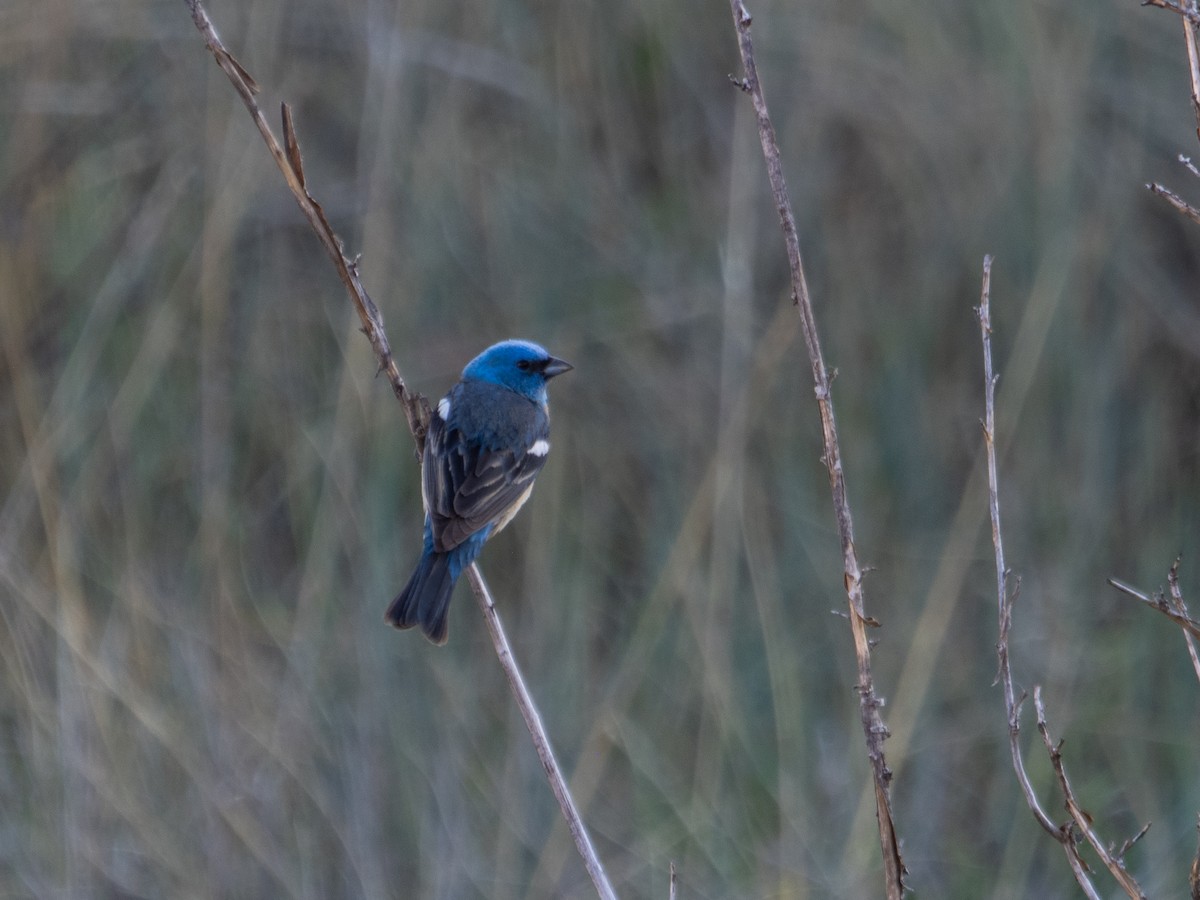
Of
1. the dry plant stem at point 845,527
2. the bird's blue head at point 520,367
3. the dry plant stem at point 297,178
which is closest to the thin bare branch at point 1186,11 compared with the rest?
the dry plant stem at point 845,527

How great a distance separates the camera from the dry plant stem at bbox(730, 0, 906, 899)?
1847mm

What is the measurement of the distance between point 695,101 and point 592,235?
2.47 feet

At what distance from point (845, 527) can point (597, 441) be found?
3796 millimetres

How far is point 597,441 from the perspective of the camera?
225 inches


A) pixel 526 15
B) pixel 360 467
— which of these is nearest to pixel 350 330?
pixel 360 467

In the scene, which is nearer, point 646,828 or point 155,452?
point 646,828

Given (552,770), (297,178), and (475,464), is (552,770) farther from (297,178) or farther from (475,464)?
(475,464)

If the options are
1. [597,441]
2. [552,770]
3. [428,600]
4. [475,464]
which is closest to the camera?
[552,770]

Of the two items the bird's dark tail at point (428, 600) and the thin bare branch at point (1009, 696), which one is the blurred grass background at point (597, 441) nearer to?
the bird's dark tail at point (428, 600)

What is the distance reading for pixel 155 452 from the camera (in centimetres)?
537

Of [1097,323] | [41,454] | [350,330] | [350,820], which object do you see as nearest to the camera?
[350,820]

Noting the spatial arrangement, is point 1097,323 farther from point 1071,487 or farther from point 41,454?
point 41,454

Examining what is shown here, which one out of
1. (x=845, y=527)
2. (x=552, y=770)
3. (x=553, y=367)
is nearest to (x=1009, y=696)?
(x=845, y=527)

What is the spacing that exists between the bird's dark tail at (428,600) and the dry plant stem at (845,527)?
1.79 m
